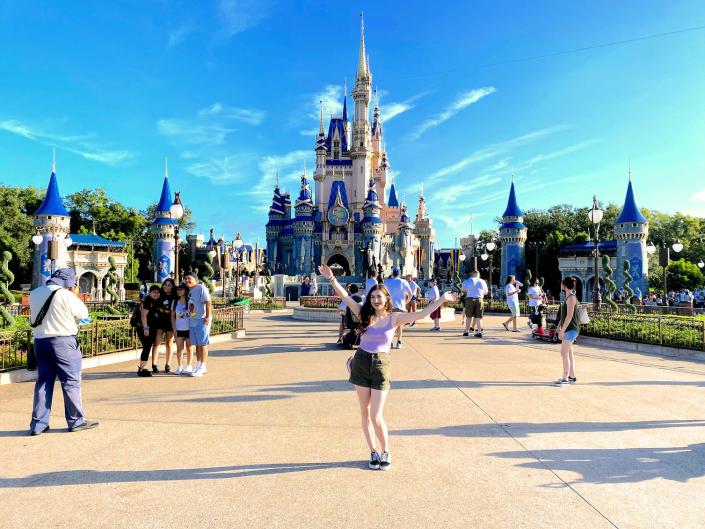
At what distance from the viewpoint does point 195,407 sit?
5.59m

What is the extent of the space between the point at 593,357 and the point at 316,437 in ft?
25.0

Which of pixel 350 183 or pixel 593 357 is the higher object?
pixel 350 183

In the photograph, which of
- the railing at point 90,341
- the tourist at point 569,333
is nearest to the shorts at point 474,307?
the tourist at point 569,333

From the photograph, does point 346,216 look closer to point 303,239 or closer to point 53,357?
point 303,239

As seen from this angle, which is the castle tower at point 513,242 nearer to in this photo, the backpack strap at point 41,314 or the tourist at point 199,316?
the tourist at point 199,316

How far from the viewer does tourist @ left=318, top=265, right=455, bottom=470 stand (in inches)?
147

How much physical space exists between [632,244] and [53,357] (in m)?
40.2

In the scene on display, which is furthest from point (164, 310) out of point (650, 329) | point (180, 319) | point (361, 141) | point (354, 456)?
point (361, 141)

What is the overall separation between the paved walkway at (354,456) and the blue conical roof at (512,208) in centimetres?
3883

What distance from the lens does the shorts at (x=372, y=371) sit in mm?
3709

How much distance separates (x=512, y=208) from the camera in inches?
1738

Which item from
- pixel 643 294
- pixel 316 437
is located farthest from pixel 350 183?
pixel 316 437

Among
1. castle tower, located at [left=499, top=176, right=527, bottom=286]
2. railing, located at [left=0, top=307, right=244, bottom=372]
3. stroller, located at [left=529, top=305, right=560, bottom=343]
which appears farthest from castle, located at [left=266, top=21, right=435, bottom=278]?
railing, located at [left=0, top=307, right=244, bottom=372]

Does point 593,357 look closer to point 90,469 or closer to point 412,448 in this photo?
point 412,448
